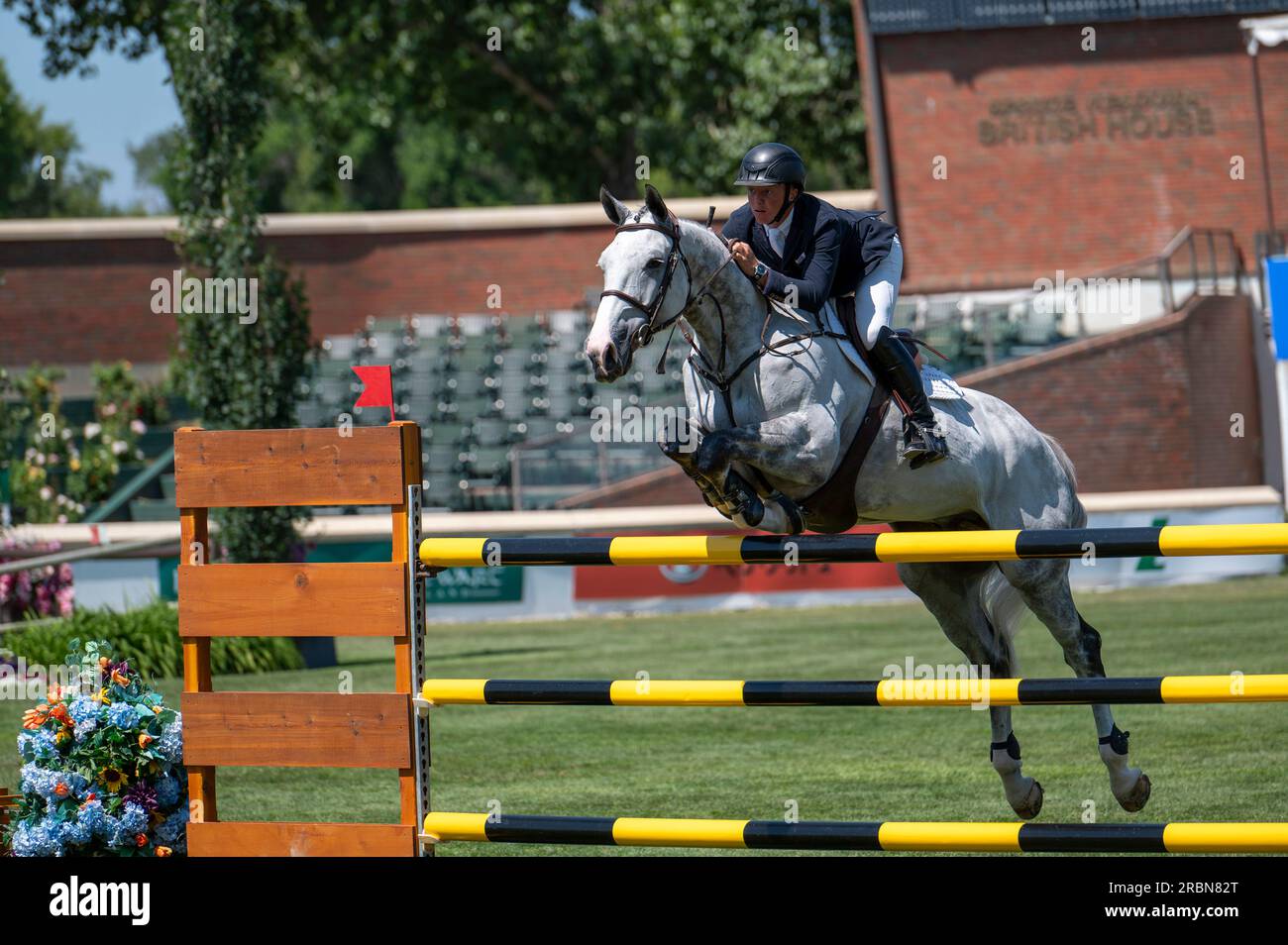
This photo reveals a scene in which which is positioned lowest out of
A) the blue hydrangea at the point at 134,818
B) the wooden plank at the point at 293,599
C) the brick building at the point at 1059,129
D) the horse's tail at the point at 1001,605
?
the blue hydrangea at the point at 134,818

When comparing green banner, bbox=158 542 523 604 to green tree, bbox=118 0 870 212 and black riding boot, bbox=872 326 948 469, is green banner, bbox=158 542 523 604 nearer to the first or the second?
black riding boot, bbox=872 326 948 469

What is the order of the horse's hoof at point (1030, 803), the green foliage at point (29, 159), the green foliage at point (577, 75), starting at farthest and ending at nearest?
the green foliage at point (29, 159) < the green foliage at point (577, 75) < the horse's hoof at point (1030, 803)

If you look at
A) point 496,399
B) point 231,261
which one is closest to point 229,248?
point 231,261

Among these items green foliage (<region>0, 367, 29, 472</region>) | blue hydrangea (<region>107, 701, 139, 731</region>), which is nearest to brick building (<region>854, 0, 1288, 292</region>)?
green foliage (<region>0, 367, 29, 472</region>)

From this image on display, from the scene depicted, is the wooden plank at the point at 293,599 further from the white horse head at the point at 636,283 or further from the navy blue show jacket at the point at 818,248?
the navy blue show jacket at the point at 818,248

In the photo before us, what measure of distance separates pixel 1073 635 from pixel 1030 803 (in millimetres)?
791

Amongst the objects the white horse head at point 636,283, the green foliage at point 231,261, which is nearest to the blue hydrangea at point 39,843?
the white horse head at point 636,283

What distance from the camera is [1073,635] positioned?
7.19 meters

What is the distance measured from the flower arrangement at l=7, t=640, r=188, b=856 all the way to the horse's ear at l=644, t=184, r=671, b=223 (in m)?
2.91

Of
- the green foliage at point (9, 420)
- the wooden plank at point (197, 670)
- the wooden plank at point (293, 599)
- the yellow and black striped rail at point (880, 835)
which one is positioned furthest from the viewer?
the green foliage at point (9, 420)

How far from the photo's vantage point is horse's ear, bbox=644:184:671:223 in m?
5.79

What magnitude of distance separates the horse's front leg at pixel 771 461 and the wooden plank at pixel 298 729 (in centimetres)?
140

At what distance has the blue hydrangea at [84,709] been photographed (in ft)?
21.4

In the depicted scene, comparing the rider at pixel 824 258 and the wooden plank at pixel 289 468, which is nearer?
the wooden plank at pixel 289 468
